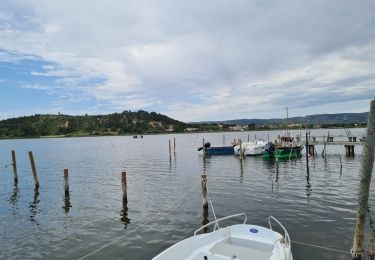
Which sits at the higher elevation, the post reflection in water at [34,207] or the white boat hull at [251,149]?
the white boat hull at [251,149]

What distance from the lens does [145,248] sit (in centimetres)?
1492

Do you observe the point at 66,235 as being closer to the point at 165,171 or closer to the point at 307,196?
the point at 307,196

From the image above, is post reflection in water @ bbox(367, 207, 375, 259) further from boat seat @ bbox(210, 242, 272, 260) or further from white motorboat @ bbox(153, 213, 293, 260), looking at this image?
boat seat @ bbox(210, 242, 272, 260)

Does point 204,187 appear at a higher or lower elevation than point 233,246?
higher

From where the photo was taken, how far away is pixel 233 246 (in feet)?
35.7

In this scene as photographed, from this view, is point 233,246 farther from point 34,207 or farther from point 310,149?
point 310,149

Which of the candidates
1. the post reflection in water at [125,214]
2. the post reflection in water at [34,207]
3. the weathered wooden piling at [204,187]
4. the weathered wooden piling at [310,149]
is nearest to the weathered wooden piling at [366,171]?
the weathered wooden piling at [204,187]

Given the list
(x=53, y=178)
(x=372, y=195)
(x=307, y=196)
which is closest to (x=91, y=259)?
(x=307, y=196)

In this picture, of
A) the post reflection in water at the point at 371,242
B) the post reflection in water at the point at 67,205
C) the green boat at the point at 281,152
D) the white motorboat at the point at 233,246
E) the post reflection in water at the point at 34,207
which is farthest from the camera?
the green boat at the point at 281,152

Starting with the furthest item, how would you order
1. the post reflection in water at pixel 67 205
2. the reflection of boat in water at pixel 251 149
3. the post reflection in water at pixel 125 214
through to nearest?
the reflection of boat in water at pixel 251 149 < the post reflection in water at pixel 67 205 < the post reflection in water at pixel 125 214

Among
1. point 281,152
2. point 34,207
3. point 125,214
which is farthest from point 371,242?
point 281,152

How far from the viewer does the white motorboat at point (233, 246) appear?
1005 cm

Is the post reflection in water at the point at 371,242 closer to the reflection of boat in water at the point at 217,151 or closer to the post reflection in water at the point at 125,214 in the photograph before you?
the post reflection in water at the point at 125,214

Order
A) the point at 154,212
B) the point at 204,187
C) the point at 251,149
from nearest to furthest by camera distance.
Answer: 1. the point at 204,187
2. the point at 154,212
3. the point at 251,149
